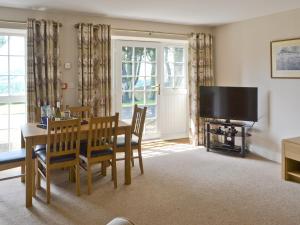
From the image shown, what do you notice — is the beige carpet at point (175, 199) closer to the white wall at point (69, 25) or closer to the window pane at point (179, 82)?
the white wall at point (69, 25)

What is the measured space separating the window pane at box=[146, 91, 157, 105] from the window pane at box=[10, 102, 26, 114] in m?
2.40

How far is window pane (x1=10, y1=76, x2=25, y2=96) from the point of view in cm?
481

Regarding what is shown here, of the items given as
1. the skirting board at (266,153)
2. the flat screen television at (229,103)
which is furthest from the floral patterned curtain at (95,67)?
the skirting board at (266,153)

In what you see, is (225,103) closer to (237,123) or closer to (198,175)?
(237,123)

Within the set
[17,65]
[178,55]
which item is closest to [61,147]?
[17,65]

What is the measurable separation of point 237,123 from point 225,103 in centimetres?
45

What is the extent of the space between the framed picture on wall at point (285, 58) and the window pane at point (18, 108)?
4084 millimetres

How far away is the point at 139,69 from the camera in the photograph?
20.0 ft

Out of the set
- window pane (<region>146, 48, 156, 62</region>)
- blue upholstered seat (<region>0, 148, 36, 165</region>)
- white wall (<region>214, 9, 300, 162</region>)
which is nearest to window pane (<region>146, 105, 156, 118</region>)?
window pane (<region>146, 48, 156, 62</region>)

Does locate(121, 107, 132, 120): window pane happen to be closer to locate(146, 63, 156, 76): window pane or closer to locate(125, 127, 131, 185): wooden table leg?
locate(146, 63, 156, 76): window pane

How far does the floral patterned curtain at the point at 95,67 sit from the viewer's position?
487 cm

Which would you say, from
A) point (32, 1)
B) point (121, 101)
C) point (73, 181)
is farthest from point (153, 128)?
point (32, 1)

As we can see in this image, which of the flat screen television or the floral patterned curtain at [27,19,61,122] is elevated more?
the floral patterned curtain at [27,19,61,122]

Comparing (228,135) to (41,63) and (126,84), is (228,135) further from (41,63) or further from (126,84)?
(41,63)
